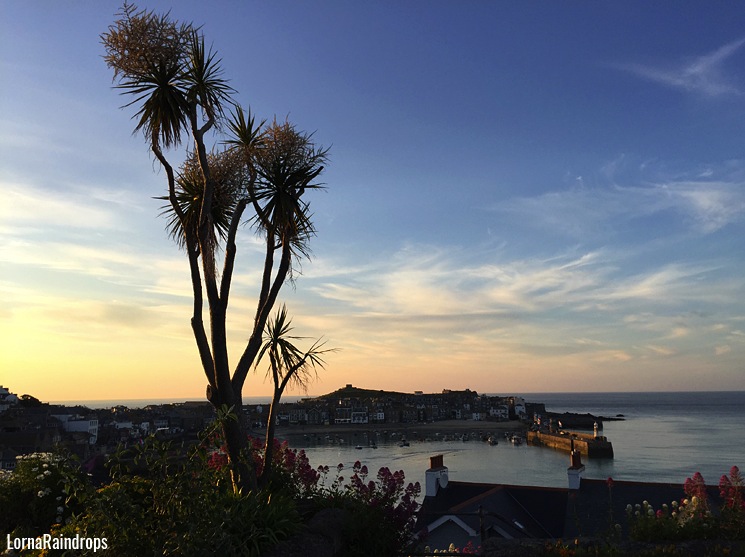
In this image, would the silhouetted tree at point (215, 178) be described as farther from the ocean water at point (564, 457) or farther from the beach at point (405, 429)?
the beach at point (405, 429)

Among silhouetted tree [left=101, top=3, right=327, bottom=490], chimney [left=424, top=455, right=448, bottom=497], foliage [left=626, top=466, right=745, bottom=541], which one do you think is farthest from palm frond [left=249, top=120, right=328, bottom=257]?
chimney [left=424, top=455, right=448, bottom=497]

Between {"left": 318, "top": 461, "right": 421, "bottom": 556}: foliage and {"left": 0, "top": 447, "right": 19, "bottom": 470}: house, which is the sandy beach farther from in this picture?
{"left": 318, "top": 461, "right": 421, "bottom": 556}: foliage

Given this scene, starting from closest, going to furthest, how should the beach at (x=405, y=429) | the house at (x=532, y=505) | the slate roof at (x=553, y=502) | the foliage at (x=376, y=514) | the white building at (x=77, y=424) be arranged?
the foliage at (x=376, y=514)
the house at (x=532, y=505)
the slate roof at (x=553, y=502)
the white building at (x=77, y=424)
the beach at (x=405, y=429)

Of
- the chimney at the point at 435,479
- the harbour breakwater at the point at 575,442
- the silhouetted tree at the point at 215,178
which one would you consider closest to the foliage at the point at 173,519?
the silhouetted tree at the point at 215,178

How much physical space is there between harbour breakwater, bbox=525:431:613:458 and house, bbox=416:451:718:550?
7411 cm

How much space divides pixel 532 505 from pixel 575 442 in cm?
9346

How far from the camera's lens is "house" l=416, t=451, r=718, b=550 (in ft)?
56.3

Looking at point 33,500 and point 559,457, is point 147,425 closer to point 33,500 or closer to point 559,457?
point 559,457

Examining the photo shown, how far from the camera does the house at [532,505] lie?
17156 mm

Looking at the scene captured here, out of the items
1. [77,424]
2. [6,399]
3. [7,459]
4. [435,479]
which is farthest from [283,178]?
[6,399]

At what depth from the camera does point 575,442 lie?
107 metres

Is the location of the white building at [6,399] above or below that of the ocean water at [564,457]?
above

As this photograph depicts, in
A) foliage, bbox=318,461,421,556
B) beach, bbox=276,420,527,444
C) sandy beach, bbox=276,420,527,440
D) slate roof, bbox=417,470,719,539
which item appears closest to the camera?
foliage, bbox=318,461,421,556

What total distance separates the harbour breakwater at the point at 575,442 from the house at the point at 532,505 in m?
74.1
